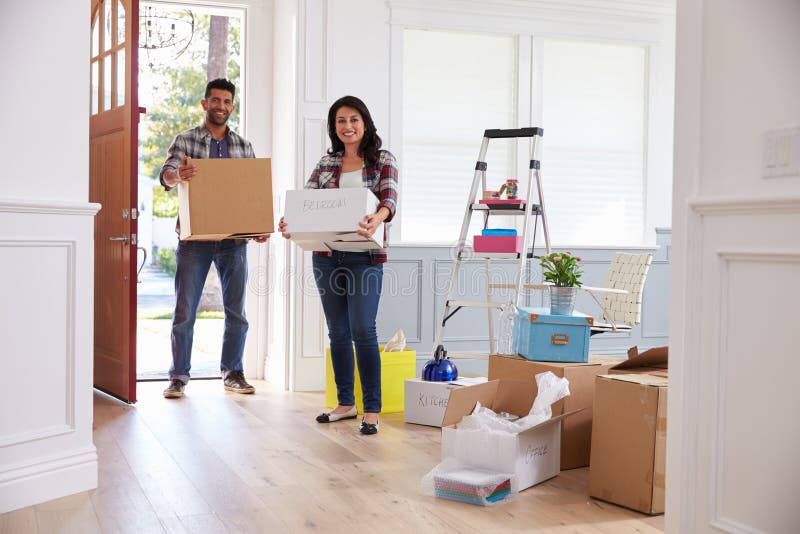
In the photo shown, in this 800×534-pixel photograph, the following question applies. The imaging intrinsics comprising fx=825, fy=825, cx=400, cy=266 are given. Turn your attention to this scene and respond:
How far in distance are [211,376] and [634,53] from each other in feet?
11.5

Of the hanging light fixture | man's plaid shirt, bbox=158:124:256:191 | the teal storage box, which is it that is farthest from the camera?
the hanging light fixture

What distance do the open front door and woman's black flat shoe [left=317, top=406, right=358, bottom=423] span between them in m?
1.02

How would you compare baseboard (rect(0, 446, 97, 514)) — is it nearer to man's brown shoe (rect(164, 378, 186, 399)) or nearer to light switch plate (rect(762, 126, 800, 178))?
man's brown shoe (rect(164, 378, 186, 399))

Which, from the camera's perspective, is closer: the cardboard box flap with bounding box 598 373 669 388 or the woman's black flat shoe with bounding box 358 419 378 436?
the cardboard box flap with bounding box 598 373 669 388

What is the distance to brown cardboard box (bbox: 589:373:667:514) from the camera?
243cm

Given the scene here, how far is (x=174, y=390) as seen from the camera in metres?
4.28

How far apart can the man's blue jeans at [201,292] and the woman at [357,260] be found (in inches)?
39.2

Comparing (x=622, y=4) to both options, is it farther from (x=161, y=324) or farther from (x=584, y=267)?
(x=161, y=324)

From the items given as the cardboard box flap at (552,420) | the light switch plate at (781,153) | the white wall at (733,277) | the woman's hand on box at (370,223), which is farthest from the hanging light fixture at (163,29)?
the light switch plate at (781,153)

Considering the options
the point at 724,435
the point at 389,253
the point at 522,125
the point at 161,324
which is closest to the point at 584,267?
the point at 522,125

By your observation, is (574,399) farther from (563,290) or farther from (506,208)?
(506,208)

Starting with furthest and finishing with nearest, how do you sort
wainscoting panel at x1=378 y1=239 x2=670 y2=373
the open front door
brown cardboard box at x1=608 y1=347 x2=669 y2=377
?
wainscoting panel at x1=378 y1=239 x2=670 y2=373 → the open front door → brown cardboard box at x1=608 y1=347 x2=669 y2=377

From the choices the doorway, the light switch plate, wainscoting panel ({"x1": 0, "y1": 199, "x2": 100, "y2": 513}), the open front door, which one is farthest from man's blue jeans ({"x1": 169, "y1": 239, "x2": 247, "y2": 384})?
the doorway

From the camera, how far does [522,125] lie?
17.3 feet
